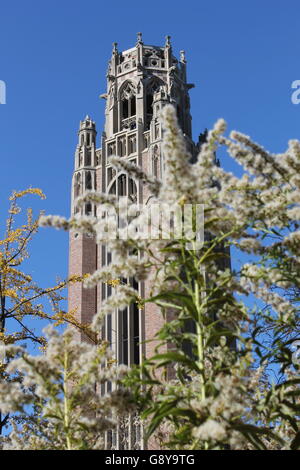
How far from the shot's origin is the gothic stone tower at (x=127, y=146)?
3403 centimetres

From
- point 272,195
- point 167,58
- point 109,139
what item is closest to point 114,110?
point 109,139

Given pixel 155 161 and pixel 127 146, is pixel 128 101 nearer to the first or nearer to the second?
pixel 127 146

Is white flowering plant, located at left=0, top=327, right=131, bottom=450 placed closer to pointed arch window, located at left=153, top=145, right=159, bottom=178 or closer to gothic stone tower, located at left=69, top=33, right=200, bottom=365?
gothic stone tower, located at left=69, top=33, right=200, bottom=365

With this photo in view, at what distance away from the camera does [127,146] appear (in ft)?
129

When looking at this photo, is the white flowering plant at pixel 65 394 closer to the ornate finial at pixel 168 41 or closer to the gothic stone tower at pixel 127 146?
the gothic stone tower at pixel 127 146

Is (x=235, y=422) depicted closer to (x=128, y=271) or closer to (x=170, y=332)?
(x=170, y=332)

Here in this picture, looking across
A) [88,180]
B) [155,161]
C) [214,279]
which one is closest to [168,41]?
[155,161]

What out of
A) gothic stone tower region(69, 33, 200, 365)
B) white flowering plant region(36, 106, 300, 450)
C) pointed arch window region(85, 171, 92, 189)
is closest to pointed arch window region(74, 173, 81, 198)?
gothic stone tower region(69, 33, 200, 365)

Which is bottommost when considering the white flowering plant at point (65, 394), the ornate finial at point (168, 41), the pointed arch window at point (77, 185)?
the white flowering plant at point (65, 394)

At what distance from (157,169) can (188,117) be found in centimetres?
747

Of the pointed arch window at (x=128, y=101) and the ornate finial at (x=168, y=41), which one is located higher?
the ornate finial at (x=168, y=41)

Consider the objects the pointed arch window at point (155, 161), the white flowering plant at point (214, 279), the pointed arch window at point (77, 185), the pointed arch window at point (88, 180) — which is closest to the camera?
the white flowering plant at point (214, 279)

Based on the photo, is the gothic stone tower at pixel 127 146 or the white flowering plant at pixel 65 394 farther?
the gothic stone tower at pixel 127 146

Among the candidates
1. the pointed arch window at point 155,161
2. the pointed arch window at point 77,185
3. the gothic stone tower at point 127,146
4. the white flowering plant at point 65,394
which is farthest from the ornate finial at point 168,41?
the white flowering plant at point 65,394
